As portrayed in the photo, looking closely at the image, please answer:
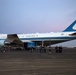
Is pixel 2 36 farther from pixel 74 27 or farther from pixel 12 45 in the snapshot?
pixel 74 27

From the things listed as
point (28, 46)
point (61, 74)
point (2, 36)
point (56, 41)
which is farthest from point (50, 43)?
point (61, 74)

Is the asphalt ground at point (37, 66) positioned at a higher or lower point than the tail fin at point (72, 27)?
lower

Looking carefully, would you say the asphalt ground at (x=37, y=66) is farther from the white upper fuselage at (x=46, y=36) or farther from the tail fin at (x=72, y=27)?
the tail fin at (x=72, y=27)

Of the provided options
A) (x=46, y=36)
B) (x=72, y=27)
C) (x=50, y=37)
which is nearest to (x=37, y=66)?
(x=50, y=37)

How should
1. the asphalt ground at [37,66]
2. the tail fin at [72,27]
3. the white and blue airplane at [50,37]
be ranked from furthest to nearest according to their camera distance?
the tail fin at [72,27] < the white and blue airplane at [50,37] < the asphalt ground at [37,66]

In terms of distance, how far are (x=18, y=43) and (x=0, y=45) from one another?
15.9 feet

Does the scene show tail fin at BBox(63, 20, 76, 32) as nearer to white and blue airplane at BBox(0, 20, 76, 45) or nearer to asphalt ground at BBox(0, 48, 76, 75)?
white and blue airplane at BBox(0, 20, 76, 45)

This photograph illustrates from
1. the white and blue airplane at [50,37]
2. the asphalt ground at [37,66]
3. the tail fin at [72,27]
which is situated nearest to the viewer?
the asphalt ground at [37,66]

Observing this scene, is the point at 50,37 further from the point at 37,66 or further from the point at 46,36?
the point at 37,66

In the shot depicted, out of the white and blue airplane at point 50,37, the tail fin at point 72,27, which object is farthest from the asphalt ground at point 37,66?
the tail fin at point 72,27

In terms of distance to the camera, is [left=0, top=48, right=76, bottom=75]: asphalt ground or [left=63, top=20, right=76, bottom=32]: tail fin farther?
[left=63, top=20, right=76, bottom=32]: tail fin

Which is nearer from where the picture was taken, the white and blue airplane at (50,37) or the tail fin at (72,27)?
the white and blue airplane at (50,37)

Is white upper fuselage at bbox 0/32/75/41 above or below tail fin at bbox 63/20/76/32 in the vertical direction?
below

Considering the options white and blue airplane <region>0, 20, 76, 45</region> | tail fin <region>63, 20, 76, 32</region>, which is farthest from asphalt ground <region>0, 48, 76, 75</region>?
tail fin <region>63, 20, 76, 32</region>
